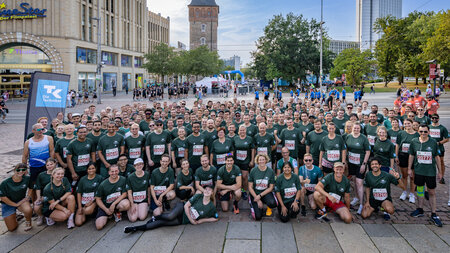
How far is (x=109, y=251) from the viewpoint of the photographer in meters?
5.64

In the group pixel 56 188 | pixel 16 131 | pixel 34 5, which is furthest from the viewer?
pixel 34 5

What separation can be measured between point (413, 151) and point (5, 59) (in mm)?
54058

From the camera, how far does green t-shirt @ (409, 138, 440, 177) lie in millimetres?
6840

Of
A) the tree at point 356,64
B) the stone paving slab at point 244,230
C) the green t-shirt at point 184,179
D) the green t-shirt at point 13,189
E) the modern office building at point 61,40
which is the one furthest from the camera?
the tree at point 356,64

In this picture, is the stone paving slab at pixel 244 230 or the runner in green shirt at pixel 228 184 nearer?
the stone paving slab at pixel 244 230

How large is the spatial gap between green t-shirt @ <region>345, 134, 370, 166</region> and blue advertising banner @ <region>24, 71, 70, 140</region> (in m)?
9.99

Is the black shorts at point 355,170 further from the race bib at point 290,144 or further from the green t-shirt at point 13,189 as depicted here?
the green t-shirt at point 13,189

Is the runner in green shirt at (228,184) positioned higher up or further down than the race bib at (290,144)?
further down

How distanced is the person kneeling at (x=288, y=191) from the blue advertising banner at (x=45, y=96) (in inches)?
337

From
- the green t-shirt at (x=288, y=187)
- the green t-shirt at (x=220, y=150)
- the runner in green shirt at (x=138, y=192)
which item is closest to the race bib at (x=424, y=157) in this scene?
the green t-shirt at (x=288, y=187)

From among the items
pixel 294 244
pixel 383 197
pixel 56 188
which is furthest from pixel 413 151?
pixel 56 188

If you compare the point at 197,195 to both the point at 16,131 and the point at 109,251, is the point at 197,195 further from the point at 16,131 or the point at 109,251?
the point at 16,131

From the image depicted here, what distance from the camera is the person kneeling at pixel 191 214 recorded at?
658 centimetres

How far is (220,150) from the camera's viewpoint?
8328mm
